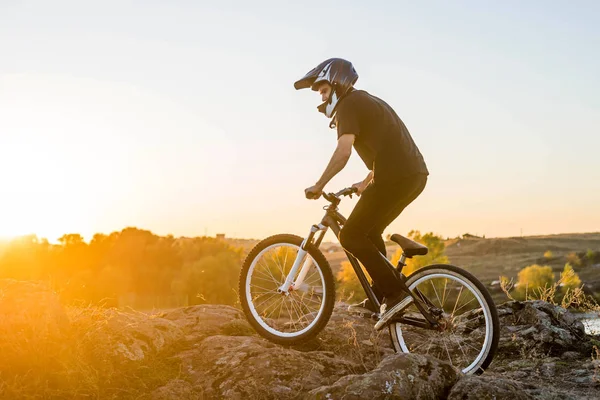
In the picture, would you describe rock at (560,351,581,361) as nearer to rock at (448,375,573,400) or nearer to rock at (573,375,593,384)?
rock at (573,375,593,384)

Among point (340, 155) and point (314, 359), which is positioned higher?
point (340, 155)

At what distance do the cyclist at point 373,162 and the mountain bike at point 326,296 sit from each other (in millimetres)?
214

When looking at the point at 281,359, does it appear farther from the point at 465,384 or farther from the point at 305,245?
the point at 465,384

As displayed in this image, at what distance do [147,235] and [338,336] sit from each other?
255ft

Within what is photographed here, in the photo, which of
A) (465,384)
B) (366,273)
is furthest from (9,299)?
(465,384)

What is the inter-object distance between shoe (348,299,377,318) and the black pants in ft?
1.42

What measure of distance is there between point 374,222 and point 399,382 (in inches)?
81.3

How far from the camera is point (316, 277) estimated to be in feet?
24.7

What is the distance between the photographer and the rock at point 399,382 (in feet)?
16.9

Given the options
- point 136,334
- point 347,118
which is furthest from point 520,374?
point 136,334

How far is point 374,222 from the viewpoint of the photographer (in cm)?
679

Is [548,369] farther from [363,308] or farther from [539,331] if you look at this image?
[363,308]

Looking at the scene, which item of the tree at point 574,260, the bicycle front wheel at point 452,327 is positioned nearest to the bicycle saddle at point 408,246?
the bicycle front wheel at point 452,327

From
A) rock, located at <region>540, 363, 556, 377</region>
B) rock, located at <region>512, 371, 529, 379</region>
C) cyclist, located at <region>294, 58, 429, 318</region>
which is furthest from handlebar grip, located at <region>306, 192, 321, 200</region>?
rock, located at <region>540, 363, 556, 377</region>
